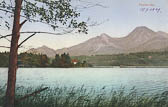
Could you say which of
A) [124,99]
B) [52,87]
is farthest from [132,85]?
[52,87]

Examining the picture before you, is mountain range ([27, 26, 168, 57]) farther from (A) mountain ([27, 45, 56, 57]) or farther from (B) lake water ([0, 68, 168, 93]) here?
(B) lake water ([0, 68, 168, 93])

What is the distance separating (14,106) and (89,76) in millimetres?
606

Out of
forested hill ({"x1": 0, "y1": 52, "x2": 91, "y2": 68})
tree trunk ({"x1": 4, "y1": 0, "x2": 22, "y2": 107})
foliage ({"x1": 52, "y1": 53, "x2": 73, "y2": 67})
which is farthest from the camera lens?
foliage ({"x1": 52, "y1": 53, "x2": 73, "y2": 67})

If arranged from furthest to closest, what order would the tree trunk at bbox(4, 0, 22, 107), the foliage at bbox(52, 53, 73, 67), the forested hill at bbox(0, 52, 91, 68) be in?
the foliage at bbox(52, 53, 73, 67), the forested hill at bbox(0, 52, 91, 68), the tree trunk at bbox(4, 0, 22, 107)

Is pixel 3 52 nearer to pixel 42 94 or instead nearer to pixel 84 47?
pixel 42 94

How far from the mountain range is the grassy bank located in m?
0.31

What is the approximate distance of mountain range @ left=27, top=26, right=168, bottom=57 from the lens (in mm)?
1684

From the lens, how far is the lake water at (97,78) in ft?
5.18

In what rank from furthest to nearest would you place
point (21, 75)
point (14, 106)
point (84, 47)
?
point (84, 47)
point (21, 75)
point (14, 106)

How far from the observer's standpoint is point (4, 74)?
5.06 ft

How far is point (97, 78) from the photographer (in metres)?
1.67

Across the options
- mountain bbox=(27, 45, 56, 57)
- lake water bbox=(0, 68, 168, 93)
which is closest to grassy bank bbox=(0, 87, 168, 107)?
lake water bbox=(0, 68, 168, 93)

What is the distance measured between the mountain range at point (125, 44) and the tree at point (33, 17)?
0.48 ft

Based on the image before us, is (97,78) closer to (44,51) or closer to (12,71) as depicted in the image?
(44,51)
